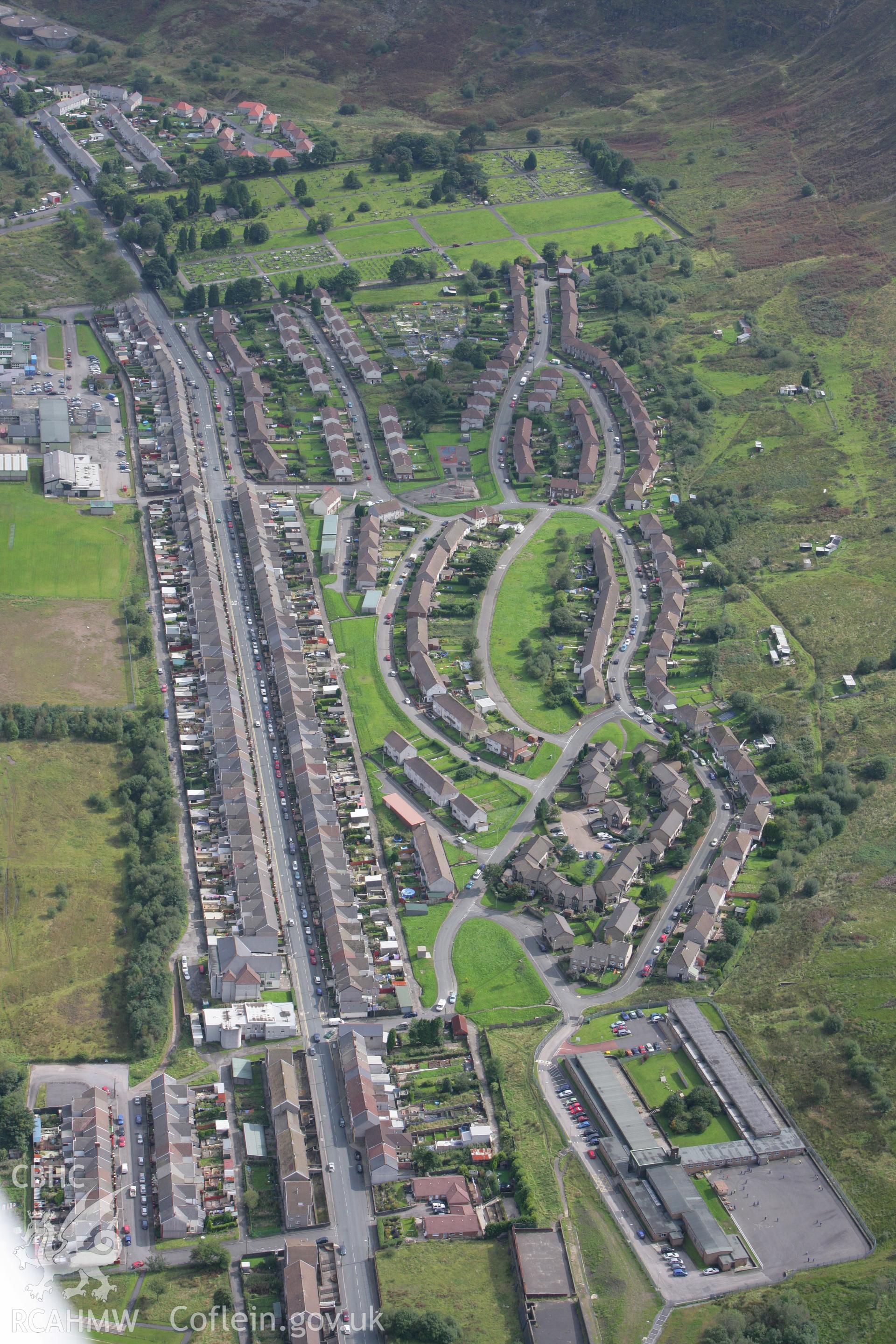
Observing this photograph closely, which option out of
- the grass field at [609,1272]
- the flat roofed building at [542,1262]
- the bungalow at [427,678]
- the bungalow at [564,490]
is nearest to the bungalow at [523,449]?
the bungalow at [564,490]

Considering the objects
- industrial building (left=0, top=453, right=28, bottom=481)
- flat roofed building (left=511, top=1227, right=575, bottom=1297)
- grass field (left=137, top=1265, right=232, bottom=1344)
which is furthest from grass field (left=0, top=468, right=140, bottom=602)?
flat roofed building (left=511, top=1227, right=575, bottom=1297)

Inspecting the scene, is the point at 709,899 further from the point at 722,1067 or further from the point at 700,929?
the point at 722,1067

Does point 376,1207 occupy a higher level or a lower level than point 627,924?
lower

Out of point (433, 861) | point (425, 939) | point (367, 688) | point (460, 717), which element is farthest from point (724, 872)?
point (367, 688)

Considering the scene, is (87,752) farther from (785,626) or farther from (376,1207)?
(785,626)

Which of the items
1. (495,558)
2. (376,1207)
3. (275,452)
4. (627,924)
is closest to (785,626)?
(495,558)

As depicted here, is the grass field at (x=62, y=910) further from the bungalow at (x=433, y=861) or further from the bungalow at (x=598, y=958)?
the bungalow at (x=598, y=958)
